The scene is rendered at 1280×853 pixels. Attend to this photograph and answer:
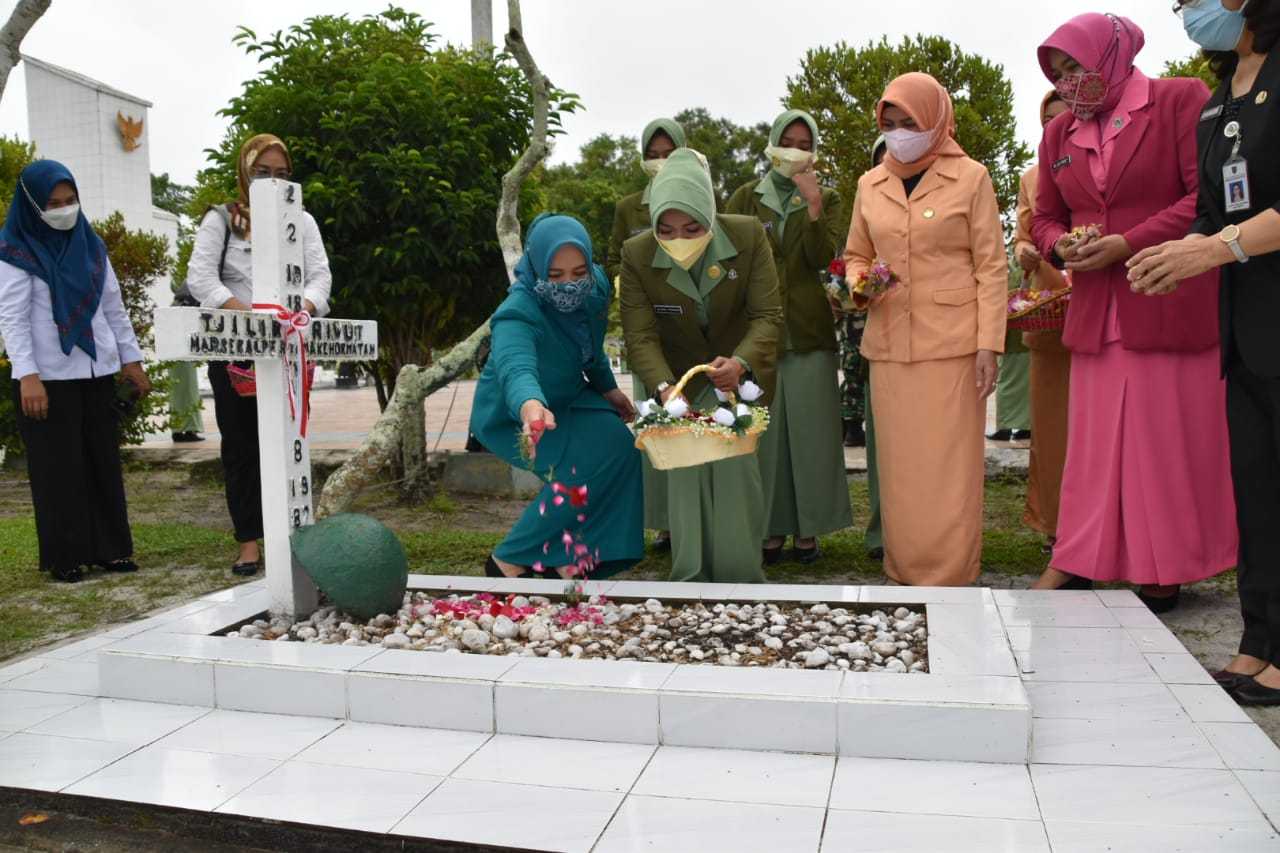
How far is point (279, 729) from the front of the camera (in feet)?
10.4

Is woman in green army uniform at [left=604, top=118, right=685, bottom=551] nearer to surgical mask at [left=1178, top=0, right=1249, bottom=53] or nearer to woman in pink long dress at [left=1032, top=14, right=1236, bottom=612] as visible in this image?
woman in pink long dress at [left=1032, top=14, right=1236, bottom=612]

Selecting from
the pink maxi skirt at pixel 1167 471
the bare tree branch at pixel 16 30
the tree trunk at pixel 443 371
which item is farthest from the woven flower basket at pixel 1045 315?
the bare tree branch at pixel 16 30

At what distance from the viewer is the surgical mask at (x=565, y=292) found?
436 cm

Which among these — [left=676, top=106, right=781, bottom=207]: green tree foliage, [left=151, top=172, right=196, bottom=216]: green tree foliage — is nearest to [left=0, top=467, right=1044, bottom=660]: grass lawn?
[left=676, top=106, right=781, bottom=207]: green tree foliage

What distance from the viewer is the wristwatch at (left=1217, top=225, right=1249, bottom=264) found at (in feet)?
10.4

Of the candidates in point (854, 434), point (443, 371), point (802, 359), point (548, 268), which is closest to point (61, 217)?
point (443, 371)

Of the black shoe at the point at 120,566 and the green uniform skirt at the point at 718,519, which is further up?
the green uniform skirt at the point at 718,519

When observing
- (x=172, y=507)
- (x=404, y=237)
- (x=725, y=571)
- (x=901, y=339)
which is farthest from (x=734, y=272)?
(x=172, y=507)

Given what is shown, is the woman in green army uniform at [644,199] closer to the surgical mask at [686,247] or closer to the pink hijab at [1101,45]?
the surgical mask at [686,247]

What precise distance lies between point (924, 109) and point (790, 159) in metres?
0.74

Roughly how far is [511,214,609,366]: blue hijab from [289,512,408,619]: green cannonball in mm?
1145

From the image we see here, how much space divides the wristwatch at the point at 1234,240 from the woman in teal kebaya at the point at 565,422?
2.25 m

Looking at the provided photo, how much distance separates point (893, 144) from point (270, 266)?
247 cm

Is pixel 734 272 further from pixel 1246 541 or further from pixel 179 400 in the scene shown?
pixel 179 400
